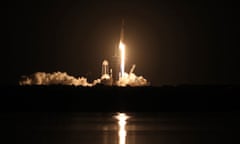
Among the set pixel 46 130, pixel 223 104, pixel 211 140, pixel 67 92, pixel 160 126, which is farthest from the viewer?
pixel 67 92

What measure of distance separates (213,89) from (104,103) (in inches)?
1023

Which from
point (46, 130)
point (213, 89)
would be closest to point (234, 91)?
point (213, 89)

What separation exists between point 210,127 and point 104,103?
80.0m

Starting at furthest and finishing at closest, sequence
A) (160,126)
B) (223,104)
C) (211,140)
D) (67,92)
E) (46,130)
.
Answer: (67,92) → (223,104) → (160,126) → (46,130) → (211,140)

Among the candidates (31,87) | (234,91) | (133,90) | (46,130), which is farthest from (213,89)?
(46,130)

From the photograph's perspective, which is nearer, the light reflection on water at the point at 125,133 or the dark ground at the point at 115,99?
the light reflection on water at the point at 125,133

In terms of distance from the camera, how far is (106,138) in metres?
85.9

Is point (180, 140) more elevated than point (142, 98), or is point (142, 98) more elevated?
point (142, 98)

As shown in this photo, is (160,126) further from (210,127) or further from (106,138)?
(106,138)

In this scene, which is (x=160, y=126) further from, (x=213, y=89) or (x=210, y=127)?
(x=213, y=89)

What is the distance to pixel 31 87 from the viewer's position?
19062 cm

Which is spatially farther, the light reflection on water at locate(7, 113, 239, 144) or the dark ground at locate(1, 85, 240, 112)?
the dark ground at locate(1, 85, 240, 112)

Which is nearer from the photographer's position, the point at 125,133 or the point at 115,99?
the point at 125,133

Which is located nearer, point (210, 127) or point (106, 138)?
point (106, 138)
